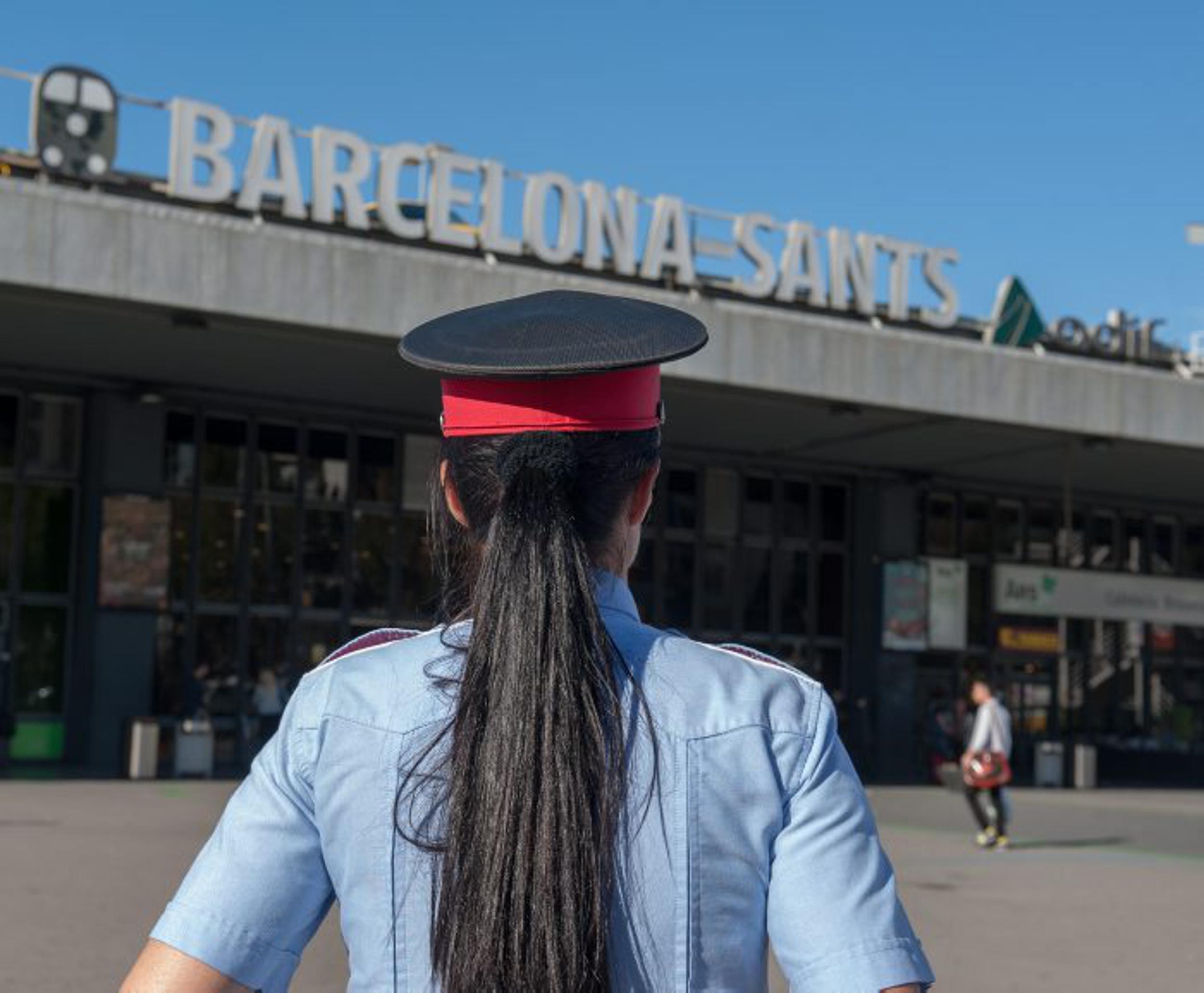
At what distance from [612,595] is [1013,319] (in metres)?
29.2

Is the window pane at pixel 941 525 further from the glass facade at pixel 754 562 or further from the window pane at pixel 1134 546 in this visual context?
the window pane at pixel 1134 546

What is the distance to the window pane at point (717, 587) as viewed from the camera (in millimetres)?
31688

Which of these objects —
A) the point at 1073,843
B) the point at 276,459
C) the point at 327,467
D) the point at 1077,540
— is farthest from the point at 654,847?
the point at 1077,540

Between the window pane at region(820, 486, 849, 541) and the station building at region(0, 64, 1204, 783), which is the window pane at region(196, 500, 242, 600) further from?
the window pane at region(820, 486, 849, 541)

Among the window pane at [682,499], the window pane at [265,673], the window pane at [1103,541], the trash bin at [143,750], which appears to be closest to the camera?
the trash bin at [143,750]

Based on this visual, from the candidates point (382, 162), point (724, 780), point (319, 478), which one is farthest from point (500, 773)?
point (319, 478)

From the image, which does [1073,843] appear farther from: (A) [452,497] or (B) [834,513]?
(A) [452,497]

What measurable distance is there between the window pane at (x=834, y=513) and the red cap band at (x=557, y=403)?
31.1 meters

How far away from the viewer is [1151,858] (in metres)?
16.8

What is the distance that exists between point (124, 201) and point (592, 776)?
20.0m

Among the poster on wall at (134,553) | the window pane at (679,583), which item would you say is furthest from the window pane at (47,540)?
the window pane at (679,583)

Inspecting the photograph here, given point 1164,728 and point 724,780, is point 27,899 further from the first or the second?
point 1164,728

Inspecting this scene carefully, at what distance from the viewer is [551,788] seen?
1799 mm

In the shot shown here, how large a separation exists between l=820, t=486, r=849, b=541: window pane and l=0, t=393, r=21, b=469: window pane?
14.0 meters
